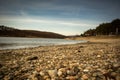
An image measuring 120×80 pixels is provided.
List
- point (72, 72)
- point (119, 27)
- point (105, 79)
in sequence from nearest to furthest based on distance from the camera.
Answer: point (105, 79), point (72, 72), point (119, 27)

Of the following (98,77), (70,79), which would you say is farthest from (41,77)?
(98,77)

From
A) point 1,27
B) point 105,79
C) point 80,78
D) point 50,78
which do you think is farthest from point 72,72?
point 1,27

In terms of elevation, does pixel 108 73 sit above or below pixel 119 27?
below

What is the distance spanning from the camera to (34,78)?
370cm

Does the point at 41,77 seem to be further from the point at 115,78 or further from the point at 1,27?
the point at 1,27

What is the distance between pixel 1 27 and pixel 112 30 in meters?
118

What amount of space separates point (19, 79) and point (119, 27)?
238 feet

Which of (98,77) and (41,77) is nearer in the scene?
(98,77)

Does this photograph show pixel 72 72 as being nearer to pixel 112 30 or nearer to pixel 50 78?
pixel 50 78

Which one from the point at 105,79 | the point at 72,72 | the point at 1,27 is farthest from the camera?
the point at 1,27

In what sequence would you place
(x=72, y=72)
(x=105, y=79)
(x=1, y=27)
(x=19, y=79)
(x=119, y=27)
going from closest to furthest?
(x=105, y=79)
(x=19, y=79)
(x=72, y=72)
(x=119, y=27)
(x=1, y=27)

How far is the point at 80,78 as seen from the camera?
3582mm

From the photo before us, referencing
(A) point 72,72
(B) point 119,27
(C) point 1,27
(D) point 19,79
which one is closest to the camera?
(D) point 19,79

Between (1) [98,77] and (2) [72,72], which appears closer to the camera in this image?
(1) [98,77]
